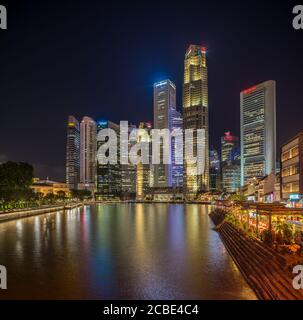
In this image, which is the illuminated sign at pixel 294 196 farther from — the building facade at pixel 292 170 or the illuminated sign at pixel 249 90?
the illuminated sign at pixel 249 90

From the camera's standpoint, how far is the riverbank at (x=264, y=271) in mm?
11922

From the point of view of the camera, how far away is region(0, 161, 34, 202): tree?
59.4 metres

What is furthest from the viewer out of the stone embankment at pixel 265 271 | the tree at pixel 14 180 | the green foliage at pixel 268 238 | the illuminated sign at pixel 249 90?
the illuminated sign at pixel 249 90

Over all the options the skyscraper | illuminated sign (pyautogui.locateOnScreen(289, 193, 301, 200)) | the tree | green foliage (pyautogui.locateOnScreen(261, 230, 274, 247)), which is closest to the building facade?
illuminated sign (pyautogui.locateOnScreen(289, 193, 301, 200))

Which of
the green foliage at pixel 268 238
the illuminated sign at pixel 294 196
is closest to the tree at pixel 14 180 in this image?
the illuminated sign at pixel 294 196

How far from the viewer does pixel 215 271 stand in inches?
707

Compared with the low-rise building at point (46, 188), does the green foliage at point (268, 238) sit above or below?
above

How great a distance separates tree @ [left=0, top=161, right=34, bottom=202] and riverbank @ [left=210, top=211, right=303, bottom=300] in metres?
49.0

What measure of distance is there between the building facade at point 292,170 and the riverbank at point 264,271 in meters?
30.6

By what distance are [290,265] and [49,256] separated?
1552 cm

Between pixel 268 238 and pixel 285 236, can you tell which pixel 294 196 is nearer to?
pixel 285 236

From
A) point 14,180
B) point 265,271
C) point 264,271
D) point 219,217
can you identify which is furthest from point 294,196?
point 14,180
